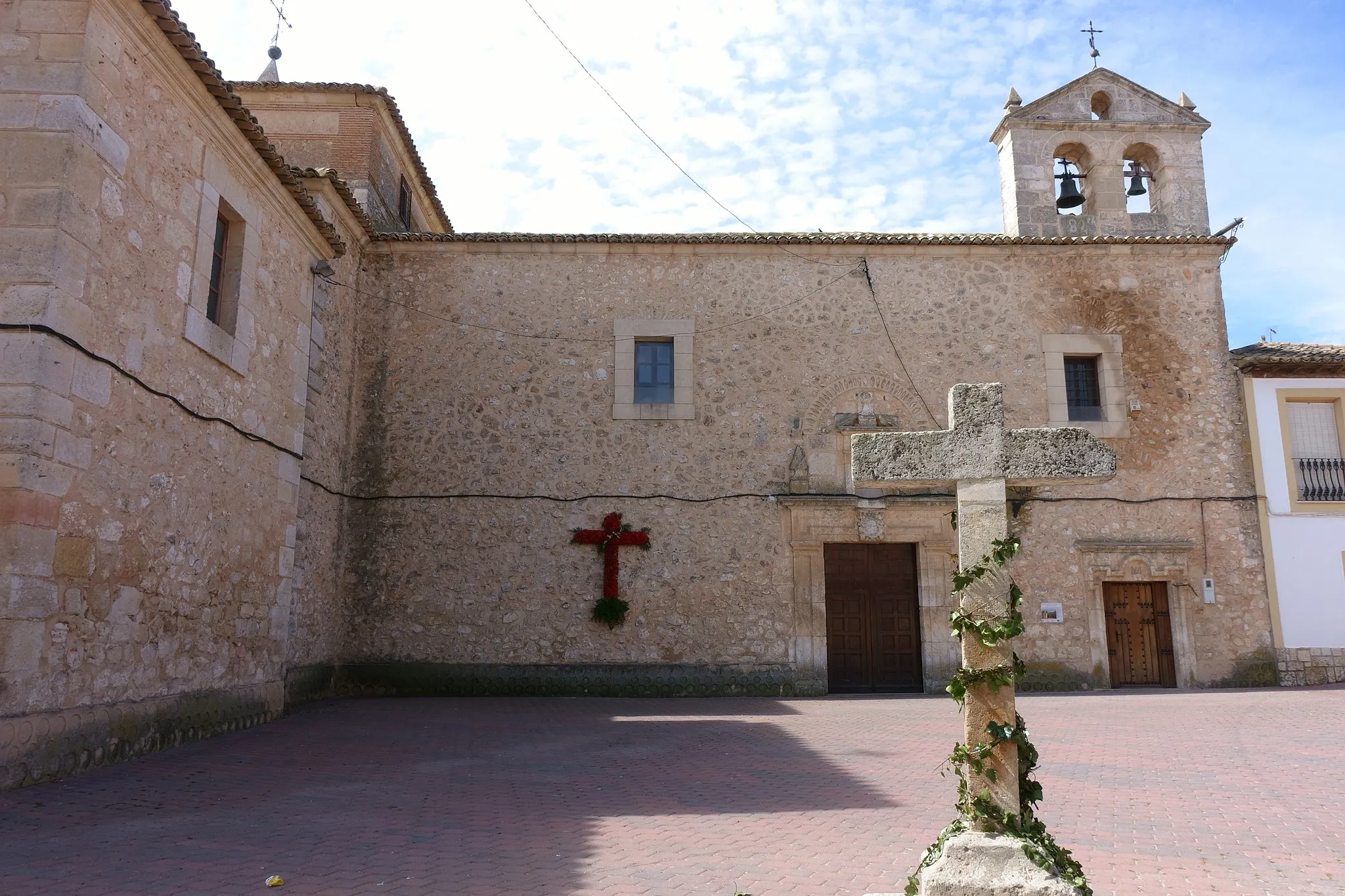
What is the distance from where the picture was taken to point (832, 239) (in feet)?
41.5

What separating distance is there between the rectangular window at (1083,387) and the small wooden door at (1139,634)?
2.39 metres

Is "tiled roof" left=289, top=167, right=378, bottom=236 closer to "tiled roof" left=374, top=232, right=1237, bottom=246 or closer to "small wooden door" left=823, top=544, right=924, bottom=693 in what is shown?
"tiled roof" left=374, top=232, right=1237, bottom=246

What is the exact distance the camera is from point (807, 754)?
711cm

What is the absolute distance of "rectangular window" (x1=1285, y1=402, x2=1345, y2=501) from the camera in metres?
12.5

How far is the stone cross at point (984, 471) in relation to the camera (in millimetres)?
3479

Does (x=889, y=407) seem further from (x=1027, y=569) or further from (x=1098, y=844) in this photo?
(x=1098, y=844)

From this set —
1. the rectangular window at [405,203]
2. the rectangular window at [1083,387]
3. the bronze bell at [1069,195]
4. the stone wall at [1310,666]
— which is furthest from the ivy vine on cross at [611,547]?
the stone wall at [1310,666]

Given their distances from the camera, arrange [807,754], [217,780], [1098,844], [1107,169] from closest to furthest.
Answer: [1098,844] < [217,780] < [807,754] < [1107,169]

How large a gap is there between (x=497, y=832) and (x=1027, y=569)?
362 inches

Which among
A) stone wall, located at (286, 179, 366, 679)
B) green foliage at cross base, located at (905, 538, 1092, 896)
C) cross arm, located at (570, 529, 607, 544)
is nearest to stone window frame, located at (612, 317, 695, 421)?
cross arm, located at (570, 529, 607, 544)

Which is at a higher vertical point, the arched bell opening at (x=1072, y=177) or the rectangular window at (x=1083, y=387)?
the arched bell opening at (x=1072, y=177)

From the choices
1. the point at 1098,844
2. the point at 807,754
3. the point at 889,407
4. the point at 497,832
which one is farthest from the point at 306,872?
the point at 889,407

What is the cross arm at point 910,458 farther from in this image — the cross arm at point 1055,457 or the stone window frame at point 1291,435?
the stone window frame at point 1291,435

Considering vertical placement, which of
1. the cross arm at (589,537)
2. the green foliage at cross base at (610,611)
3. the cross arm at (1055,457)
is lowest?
the green foliage at cross base at (610,611)
